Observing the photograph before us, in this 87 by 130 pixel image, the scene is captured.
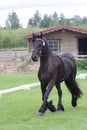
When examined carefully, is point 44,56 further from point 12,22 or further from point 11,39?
point 12,22

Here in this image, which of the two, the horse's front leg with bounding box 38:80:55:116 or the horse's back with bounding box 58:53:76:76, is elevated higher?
the horse's back with bounding box 58:53:76:76

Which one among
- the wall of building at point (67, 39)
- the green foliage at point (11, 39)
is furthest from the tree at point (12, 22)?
the wall of building at point (67, 39)

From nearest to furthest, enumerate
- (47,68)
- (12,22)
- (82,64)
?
1. (47,68)
2. (82,64)
3. (12,22)

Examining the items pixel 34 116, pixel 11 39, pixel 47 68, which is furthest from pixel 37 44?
pixel 11 39

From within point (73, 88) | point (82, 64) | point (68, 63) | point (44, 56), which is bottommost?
point (82, 64)

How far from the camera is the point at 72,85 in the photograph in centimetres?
1202

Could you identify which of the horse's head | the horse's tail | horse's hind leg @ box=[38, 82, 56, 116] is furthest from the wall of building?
the horse's head

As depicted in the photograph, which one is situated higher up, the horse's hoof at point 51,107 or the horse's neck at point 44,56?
the horse's neck at point 44,56

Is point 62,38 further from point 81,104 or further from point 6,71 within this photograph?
point 81,104

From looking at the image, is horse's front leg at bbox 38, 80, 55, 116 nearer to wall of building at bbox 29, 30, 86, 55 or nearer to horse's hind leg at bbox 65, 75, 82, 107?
horse's hind leg at bbox 65, 75, 82, 107

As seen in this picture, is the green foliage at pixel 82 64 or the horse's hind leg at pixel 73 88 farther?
the green foliage at pixel 82 64

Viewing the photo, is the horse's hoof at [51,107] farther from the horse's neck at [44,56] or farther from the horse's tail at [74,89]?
the horse's tail at [74,89]

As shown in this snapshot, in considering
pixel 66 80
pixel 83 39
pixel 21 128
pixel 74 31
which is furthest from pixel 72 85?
pixel 83 39

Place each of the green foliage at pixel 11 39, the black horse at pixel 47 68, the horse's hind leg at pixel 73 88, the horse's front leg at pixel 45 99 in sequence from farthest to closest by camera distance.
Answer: the green foliage at pixel 11 39 < the horse's hind leg at pixel 73 88 < the black horse at pixel 47 68 < the horse's front leg at pixel 45 99
